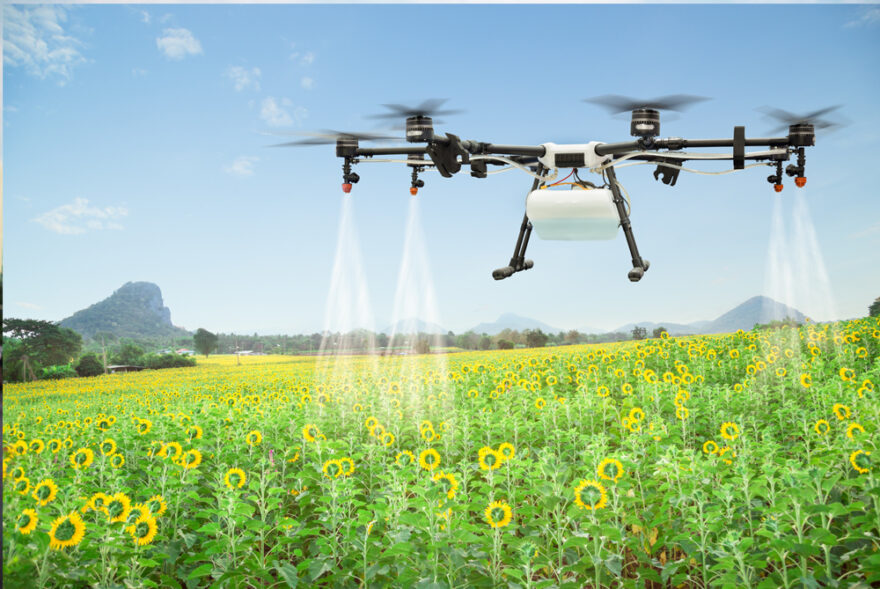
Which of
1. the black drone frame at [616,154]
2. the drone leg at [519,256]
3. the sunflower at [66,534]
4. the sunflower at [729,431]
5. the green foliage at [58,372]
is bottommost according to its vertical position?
the green foliage at [58,372]

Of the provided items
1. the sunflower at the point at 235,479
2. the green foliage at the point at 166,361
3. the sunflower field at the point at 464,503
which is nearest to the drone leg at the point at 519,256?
the sunflower field at the point at 464,503

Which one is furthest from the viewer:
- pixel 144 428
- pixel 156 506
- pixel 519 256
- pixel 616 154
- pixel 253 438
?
pixel 144 428

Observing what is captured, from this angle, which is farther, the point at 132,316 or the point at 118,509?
the point at 132,316

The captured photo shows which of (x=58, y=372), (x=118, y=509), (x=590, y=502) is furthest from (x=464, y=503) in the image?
(x=58, y=372)

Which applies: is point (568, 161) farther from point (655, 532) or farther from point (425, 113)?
point (655, 532)

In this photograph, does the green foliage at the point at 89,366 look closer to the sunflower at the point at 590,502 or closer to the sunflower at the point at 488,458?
the sunflower at the point at 488,458

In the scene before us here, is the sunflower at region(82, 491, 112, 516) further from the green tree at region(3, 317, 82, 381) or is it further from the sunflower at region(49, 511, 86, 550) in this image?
the green tree at region(3, 317, 82, 381)

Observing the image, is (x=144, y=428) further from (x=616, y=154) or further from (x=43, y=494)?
(x=616, y=154)
